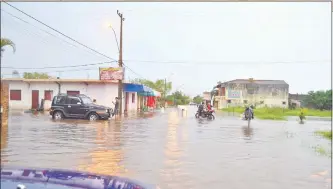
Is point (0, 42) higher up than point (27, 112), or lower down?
higher up

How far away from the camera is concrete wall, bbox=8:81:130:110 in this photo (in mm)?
4746

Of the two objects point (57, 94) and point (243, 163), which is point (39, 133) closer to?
point (57, 94)

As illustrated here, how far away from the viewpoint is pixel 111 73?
6.50 m

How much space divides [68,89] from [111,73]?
0.94m

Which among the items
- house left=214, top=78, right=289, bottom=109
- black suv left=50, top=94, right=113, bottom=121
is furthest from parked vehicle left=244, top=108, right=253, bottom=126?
black suv left=50, top=94, right=113, bottom=121

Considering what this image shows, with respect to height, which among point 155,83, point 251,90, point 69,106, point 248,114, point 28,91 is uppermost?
point 155,83

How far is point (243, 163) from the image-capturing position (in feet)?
20.6

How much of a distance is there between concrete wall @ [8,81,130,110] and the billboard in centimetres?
16

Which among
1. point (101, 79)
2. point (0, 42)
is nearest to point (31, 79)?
point (101, 79)

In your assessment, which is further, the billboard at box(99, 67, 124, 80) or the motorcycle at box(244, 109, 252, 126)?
the motorcycle at box(244, 109, 252, 126)

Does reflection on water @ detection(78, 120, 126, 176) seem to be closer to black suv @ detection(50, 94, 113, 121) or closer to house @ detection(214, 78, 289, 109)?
black suv @ detection(50, 94, 113, 121)

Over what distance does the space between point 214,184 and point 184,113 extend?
15314 millimetres

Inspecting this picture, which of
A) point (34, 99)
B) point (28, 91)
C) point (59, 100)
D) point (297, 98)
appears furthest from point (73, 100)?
point (297, 98)

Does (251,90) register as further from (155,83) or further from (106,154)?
(155,83)
